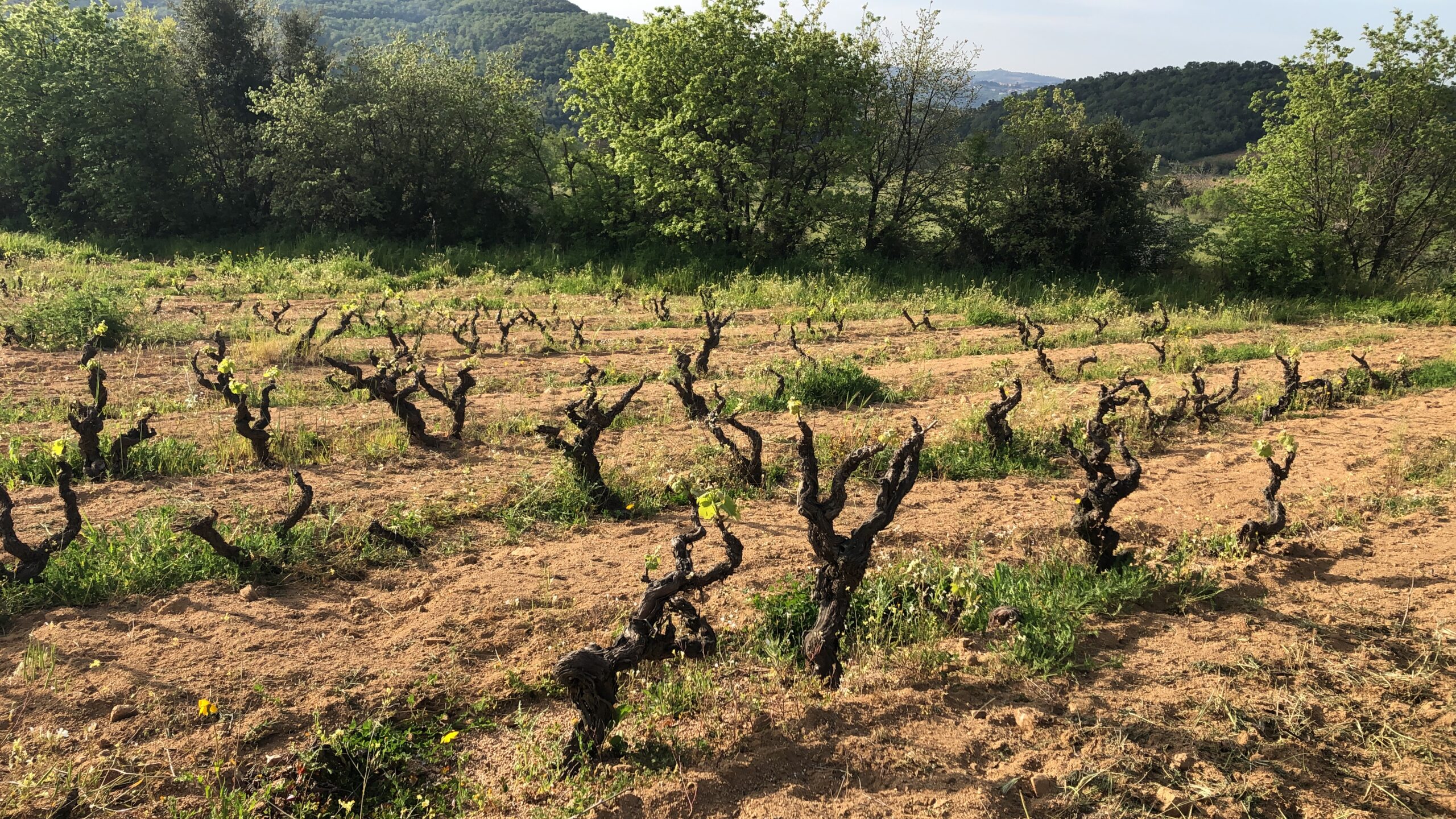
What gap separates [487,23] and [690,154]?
224 feet

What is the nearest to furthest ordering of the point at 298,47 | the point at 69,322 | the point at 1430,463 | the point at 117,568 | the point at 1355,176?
the point at 117,568
the point at 1430,463
the point at 69,322
the point at 1355,176
the point at 298,47

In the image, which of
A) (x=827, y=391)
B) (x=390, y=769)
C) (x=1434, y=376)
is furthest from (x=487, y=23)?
(x=390, y=769)

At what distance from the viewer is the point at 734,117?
51.8 feet

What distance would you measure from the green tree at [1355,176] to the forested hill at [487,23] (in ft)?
135

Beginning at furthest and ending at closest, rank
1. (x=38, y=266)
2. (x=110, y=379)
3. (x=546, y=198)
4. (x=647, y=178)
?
(x=546, y=198) → (x=647, y=178) → (x=38, y=266) → (x=110, y=379)

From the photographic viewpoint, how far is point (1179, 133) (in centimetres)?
3725

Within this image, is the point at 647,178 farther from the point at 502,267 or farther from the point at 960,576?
the point at 960,576

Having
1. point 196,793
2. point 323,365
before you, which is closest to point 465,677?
point 196,793

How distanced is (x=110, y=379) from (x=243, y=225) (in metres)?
13.7

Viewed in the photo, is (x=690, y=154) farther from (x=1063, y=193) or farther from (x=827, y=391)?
(x=827, y=391)

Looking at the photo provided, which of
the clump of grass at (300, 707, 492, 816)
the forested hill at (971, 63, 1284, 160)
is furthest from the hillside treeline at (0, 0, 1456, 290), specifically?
the forested hill at (971, 63, 1284, 160)

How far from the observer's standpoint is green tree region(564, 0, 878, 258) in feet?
52.1

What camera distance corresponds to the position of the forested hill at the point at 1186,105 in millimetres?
36281

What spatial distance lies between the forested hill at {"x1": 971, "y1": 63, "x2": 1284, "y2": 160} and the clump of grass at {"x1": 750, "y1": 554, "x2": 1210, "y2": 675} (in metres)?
34.3
